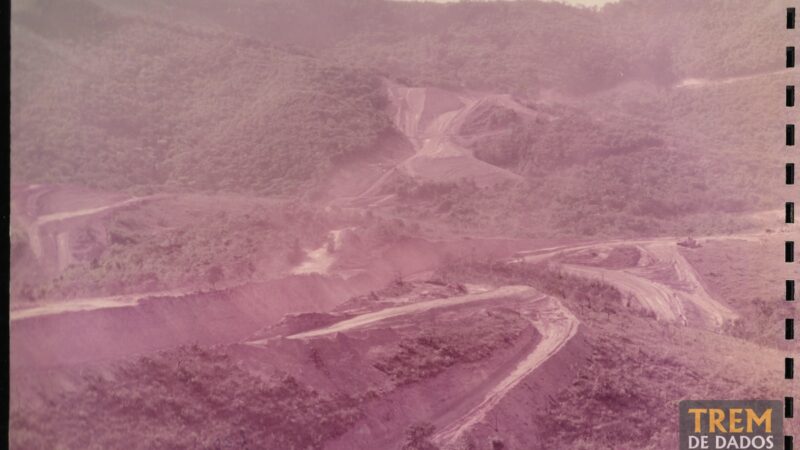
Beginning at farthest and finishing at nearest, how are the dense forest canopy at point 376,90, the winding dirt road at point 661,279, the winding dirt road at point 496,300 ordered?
the winding dirt road at point 661,279
the dense forest canopy at point 376,90
the winding dirt road at point 496,300

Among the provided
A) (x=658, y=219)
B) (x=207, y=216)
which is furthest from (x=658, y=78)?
(x=207, y=216)

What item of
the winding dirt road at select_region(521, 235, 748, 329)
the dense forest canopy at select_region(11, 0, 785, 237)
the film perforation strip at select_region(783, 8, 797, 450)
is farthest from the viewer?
the winding dirt road at select_region(521, 235, 748, 329)

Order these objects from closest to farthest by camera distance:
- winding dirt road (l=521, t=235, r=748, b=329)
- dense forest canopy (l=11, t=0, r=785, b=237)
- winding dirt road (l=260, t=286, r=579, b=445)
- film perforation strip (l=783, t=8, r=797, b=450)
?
1. winding dirt road (l=260, t=286, r=579, b=445)
2. film perforation strip (l=783, t=8, r=797, b=450)
3. dense forest canopy (l=11, t=0, r=785, b=237)
4. winding dirt road (l=521, t=235, r=748, b=329)

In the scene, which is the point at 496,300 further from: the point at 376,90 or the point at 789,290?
the point at 376,90

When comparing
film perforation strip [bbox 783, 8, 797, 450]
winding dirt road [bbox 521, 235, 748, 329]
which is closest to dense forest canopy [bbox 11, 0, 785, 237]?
winding dirt road [bbox 521, 235, 748, 329]

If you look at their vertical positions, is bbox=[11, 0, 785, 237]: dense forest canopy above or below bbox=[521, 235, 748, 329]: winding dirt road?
above

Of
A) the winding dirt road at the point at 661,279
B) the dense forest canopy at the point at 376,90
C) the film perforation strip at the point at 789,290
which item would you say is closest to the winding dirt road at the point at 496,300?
the winding dirt road at the point at 661,279

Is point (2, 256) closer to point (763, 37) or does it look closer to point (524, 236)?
point (524, 236)

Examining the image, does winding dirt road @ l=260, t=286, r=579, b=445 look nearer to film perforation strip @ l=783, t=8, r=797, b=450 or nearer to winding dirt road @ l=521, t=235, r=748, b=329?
winding dirt road @ l=521, t=235, r=748, b=329

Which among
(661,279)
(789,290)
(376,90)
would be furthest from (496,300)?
(376,90)

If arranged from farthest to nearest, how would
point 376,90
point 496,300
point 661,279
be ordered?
point 376,90 → point 661,279 → point 496,300

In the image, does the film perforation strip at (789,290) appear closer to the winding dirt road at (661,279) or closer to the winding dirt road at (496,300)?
the winding dirt road at (661,279)
